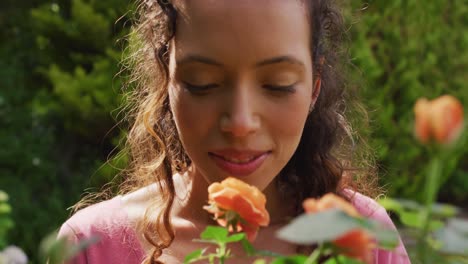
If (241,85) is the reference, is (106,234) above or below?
below

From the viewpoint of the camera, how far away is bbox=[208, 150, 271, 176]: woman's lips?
1.25m

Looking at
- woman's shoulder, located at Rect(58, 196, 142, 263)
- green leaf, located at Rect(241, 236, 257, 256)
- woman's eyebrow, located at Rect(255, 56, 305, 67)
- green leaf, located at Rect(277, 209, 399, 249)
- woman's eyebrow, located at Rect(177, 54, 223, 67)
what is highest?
woman's eyebrow, located at Rect(177, 54, 223, 67)

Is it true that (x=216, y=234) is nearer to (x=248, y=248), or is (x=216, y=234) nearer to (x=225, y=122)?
(x=248, y=248)

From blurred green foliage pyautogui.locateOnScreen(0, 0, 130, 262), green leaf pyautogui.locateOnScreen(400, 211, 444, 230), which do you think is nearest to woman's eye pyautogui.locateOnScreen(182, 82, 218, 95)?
green leaf pyautogui.locateOnScreen(400, 211, 444, 230)

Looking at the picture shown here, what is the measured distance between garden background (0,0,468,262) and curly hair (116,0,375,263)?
206cm

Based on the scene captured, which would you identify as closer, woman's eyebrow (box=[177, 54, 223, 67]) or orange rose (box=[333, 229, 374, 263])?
orange rose (box=[333, 229, 374, 263])

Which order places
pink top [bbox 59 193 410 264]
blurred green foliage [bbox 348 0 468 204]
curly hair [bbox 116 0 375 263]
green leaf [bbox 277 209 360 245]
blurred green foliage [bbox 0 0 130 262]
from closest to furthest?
green leaf [bbox 277 209 360 245] → curly hair [bbox 116 0 375 263] → pink top [bbox 59 193 410 264] → blurred green foliage [bbox 0 0 130 262] → blurred green foliage [bbox 348 0 468 204]

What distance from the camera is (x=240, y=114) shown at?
1.18 m

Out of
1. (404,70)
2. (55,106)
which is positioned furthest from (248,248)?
(404,70)

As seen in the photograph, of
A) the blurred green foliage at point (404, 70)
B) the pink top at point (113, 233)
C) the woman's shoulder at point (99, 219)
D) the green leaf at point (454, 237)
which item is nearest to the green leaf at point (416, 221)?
the green leaf at point (454, 237)

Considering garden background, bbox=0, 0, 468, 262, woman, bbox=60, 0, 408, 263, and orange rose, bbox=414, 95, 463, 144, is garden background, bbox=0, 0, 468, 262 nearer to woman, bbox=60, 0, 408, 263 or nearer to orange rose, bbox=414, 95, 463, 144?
woman, bbox=60, 0, 408, 263

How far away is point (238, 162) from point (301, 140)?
54 centimetres

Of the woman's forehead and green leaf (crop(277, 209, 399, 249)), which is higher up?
the woman's forehead

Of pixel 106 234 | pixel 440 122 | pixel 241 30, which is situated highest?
pixel 241 30
